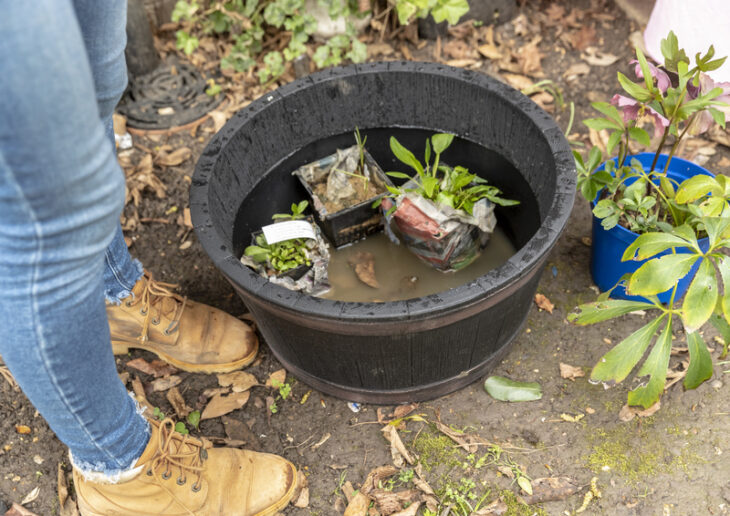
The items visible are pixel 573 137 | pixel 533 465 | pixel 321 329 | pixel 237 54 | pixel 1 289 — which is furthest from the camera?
pixel 237 54

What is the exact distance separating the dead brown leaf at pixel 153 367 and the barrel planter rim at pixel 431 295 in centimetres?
58

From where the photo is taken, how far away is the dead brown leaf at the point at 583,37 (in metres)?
2.73

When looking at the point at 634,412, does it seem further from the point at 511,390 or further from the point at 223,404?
the point at 223,404

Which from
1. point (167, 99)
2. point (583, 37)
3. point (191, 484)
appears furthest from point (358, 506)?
point (583, 37)

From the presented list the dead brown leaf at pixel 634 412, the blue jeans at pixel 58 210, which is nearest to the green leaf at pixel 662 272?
the dead brown leaf at pixel 634 412

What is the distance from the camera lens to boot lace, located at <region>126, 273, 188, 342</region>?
1.66 metres

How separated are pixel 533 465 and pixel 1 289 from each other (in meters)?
1.29

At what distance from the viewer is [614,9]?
2855 millimetres

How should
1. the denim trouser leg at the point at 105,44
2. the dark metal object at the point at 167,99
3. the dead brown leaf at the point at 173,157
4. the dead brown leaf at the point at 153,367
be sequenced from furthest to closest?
the dark metal object at the point at 167,99 < the dead brown leaf at the point at 173,157 < the dead brown leaf at the point at 153,367 < the denim trouser leg at the point at 105,44

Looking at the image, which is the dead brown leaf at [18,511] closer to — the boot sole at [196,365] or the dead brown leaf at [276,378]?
the boot sole at [196,365]

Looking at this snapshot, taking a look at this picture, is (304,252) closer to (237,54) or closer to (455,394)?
(455,394)

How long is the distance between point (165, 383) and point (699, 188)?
1.54 meters

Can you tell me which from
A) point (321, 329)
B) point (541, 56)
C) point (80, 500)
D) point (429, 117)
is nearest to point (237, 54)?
point (429, 117)

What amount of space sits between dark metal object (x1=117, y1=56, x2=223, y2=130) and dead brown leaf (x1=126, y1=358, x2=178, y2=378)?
111 centimetres
